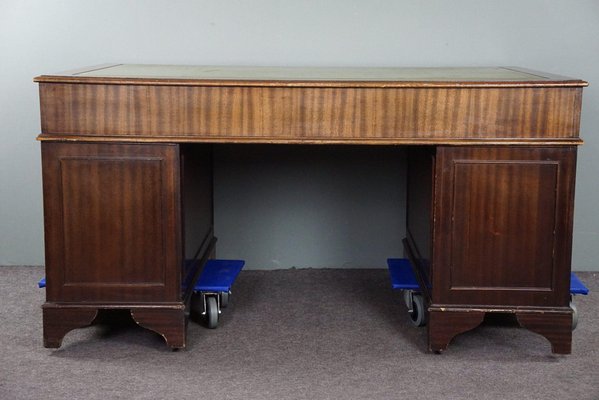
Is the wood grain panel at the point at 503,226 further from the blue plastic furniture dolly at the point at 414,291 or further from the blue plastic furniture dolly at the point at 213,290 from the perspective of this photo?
the blue plastic furniture dolly at the point at 213,290

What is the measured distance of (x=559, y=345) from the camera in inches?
116

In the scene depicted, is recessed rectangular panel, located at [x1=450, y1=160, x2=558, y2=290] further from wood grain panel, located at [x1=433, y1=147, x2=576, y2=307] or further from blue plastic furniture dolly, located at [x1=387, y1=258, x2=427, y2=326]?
blue plastic furniture dolly, located at [x1=387, y1=258, x2=427, y2=326]

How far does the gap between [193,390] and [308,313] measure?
834 millimetres

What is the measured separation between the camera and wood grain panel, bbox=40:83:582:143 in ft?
9.18

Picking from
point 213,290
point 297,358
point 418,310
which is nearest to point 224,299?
point 213,290

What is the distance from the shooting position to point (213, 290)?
3.23m

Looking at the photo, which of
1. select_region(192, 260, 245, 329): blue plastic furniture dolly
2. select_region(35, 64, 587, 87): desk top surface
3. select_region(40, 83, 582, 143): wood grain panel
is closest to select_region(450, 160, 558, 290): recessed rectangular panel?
select_region(40, 83, 582, 143): wood grain panel

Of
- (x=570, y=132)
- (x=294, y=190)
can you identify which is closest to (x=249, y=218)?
(x=294, y=190)

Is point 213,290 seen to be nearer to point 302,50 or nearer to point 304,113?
point 304,113

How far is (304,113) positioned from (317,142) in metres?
0.10

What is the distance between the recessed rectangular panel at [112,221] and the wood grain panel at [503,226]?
2.94 ft

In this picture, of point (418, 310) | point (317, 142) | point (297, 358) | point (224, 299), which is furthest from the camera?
point (224, 299)

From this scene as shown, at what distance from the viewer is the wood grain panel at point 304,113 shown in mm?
2799

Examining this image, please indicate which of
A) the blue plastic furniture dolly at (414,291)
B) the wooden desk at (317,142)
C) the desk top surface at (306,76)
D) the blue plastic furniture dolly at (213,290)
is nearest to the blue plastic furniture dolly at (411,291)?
the blue plastic furniture dolly at (414,291)
